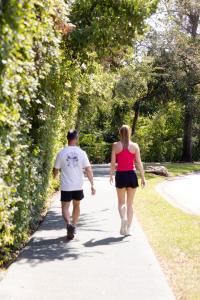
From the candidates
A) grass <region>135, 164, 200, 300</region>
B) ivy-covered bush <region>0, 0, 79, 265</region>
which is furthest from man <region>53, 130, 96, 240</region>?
grass <region>135, 164, 200, 300</region>

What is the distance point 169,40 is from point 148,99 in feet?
13.8

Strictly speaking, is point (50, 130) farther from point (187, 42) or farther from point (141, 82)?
point (187, 42)

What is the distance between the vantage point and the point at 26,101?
6.66 meters

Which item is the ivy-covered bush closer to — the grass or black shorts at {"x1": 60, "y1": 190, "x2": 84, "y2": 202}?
black shorts at {"x1": 60, "y1": 190, "x2": 84, "y2": 202}

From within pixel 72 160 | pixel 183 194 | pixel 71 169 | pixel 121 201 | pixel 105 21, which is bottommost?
pixel 183 194

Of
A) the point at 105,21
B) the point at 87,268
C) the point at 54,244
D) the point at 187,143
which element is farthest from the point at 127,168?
the point at 187,143

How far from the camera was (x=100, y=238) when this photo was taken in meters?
9.52

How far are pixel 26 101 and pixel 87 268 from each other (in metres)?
2.30

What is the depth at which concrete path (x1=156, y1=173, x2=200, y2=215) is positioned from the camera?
608 inches

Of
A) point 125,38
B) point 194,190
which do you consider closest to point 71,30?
point 125,38

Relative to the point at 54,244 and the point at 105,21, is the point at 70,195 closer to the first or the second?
the point at 54,244

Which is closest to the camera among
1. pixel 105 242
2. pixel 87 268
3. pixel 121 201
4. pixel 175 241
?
pixel 87 268

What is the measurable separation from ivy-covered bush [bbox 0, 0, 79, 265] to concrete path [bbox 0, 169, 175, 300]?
0.37 m

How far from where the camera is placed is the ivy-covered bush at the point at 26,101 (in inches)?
177
